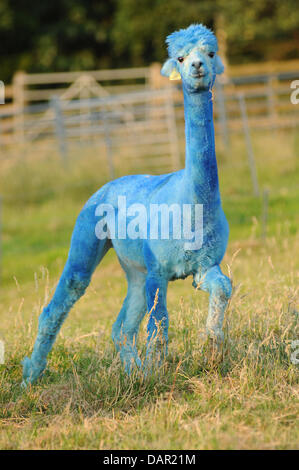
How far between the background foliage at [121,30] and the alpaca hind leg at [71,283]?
20.5 metres

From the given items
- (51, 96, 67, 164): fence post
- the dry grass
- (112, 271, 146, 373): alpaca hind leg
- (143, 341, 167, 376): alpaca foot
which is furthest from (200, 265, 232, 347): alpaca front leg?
(51, 96, 67, 164): fence post

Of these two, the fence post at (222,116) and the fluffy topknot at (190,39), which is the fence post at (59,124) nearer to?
the fence post at (222,116)

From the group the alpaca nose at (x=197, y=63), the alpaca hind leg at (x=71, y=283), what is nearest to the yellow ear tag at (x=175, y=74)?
the alpaca nose at (x=197, y=63)

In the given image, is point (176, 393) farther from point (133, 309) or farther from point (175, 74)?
point (175, 74)

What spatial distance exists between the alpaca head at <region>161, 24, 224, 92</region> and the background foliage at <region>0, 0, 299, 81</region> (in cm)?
2056

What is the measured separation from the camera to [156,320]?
4391mm

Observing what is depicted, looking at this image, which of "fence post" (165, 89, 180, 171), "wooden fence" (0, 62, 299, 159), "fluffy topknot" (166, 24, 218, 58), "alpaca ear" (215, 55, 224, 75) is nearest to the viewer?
"fluffy topknot" (166, 24, 218, 58)

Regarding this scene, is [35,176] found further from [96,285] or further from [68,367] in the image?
[68,367]

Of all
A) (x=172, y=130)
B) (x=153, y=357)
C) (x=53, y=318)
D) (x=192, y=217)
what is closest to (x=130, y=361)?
(x=153, y=357)

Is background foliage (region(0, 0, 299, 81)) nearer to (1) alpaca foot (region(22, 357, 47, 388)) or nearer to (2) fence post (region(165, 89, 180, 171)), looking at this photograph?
(2) fence post (region(165, 89, 180, 171))

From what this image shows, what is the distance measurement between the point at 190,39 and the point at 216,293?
4.64 feet

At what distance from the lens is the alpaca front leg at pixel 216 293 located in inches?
165

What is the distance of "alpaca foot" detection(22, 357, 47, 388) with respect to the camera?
4902mm

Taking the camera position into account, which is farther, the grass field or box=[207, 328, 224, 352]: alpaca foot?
box=[207, 328, 224, 352]: alpaca foot
